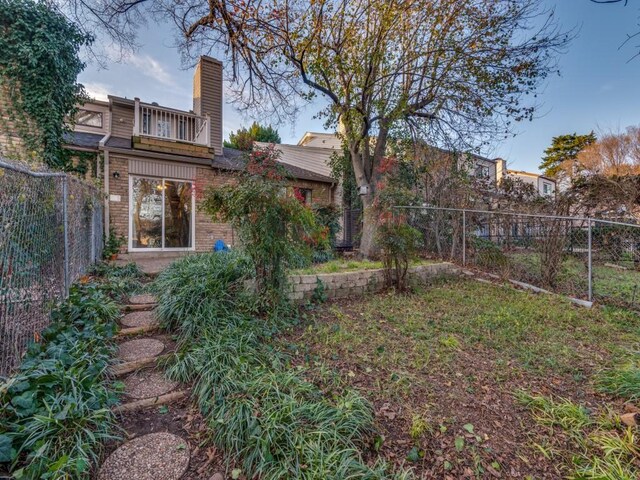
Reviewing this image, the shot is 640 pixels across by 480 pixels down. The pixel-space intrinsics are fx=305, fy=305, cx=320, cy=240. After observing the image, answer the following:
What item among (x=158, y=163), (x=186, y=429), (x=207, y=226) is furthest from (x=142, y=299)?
(x=158, y=163)

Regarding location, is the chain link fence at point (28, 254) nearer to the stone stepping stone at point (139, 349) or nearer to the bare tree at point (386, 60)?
the stone stepping stone at point (139, 349)

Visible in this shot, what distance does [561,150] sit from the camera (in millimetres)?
26625

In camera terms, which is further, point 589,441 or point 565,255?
point 565,255

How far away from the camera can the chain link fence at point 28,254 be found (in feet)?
7.33

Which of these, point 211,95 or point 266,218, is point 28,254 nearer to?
point 266,218

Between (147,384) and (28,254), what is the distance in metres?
1.51

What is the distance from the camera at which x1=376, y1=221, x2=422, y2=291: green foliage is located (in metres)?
5.20

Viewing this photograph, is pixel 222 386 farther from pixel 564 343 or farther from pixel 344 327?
pixel 564 343

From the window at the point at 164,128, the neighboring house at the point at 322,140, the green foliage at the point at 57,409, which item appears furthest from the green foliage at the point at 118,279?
the neighboring house at the point at 322,140

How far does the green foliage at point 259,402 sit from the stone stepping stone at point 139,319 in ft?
0.80

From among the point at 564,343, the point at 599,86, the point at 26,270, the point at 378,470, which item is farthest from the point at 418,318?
the point at 599,86

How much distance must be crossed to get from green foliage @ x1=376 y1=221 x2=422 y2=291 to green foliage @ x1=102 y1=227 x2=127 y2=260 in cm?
658

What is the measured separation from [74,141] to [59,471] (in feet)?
28.2

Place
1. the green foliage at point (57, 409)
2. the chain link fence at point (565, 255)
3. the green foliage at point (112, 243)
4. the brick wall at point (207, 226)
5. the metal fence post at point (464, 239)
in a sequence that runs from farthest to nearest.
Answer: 1. the brick wall at point (207, 226)
2. the green foliage at point (112, 243)
3. the metal fence post at point (464, 239)
4. the chain link fence at point (565, 255)
5. the green foliage at point (57, 409)
